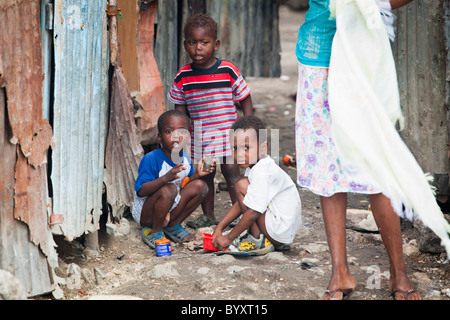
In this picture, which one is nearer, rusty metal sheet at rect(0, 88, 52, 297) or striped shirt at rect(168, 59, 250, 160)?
rusty metal sheet at rect(0, 88, 52, 297)

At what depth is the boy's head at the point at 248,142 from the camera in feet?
12.3

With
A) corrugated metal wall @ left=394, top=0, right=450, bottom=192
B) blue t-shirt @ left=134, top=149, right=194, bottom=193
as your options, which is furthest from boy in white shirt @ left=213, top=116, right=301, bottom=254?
corrugated metal wall @ left=394, top=0, right=450, bottom=192

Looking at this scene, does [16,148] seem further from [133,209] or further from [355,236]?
[355,236]

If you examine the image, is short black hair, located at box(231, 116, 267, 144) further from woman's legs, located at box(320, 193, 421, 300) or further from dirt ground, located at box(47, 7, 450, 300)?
woman's legs, located at box(320, 193, 421, 300)

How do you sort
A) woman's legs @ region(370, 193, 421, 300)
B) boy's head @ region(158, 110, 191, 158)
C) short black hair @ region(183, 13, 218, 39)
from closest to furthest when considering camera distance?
woman's legs @ region(370, 193, 421, 300), boy's head @ region(158, 110, 191, 158), short black hair @ region(183, 13, 218, 39)

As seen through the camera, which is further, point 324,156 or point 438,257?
point 438,257

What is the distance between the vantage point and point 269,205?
3.80 meters

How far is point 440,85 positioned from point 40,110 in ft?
9.15

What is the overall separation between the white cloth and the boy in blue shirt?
145cm

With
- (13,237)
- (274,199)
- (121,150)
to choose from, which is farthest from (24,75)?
(274,199)

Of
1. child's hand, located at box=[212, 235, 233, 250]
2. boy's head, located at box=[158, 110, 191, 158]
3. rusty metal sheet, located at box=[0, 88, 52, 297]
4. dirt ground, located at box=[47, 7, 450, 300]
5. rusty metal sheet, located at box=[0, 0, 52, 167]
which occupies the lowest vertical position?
dirt ground, located at box=[47, 7, 450, 300]

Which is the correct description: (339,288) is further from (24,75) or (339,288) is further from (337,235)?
(24,75)

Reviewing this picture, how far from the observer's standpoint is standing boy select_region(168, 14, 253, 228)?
4.40 metres

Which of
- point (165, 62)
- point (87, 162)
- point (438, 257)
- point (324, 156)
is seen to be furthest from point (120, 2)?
point (438, 257)
